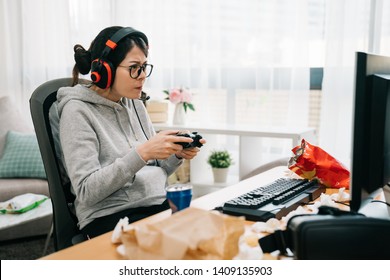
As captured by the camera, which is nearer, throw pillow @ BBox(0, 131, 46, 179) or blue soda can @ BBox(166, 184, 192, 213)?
blue soda can @ BBox(166, 184, 192, 213)

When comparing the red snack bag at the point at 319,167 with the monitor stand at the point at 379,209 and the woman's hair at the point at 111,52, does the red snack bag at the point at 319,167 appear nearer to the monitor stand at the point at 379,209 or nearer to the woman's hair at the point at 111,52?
the monitor stand at the point at 379,209

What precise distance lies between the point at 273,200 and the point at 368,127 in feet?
1.17

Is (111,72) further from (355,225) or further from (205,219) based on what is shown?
(355,225)

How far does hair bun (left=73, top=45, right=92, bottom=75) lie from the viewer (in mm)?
1479

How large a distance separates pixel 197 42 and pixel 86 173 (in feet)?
7.30

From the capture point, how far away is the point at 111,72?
1.44 meters

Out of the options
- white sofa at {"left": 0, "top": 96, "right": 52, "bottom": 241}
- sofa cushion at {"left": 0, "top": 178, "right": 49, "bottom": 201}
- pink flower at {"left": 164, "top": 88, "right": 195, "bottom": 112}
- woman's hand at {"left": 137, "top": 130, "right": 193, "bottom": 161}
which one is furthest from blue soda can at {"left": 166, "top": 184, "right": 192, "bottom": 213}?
pink flower at {"left": 164, "top": 88, "right": 195, "bottom": 112}

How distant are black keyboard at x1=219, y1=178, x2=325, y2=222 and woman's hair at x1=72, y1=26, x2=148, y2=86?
25.0 inches

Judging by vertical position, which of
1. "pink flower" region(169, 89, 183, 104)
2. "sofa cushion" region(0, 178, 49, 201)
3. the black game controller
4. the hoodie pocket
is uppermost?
"pink flower" region(169, 89, 183, 104)

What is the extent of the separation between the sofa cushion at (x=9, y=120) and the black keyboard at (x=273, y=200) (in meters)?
2.47

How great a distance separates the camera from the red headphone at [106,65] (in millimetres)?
1410

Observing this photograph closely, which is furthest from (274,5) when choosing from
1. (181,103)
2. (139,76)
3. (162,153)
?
(162,153)

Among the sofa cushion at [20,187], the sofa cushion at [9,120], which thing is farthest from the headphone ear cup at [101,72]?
the sofa cushion at [9,120]

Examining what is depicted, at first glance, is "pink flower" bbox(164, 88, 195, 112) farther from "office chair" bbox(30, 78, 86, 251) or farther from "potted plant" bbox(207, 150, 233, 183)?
"office chair" bbox(30, 78, 86, 251)
